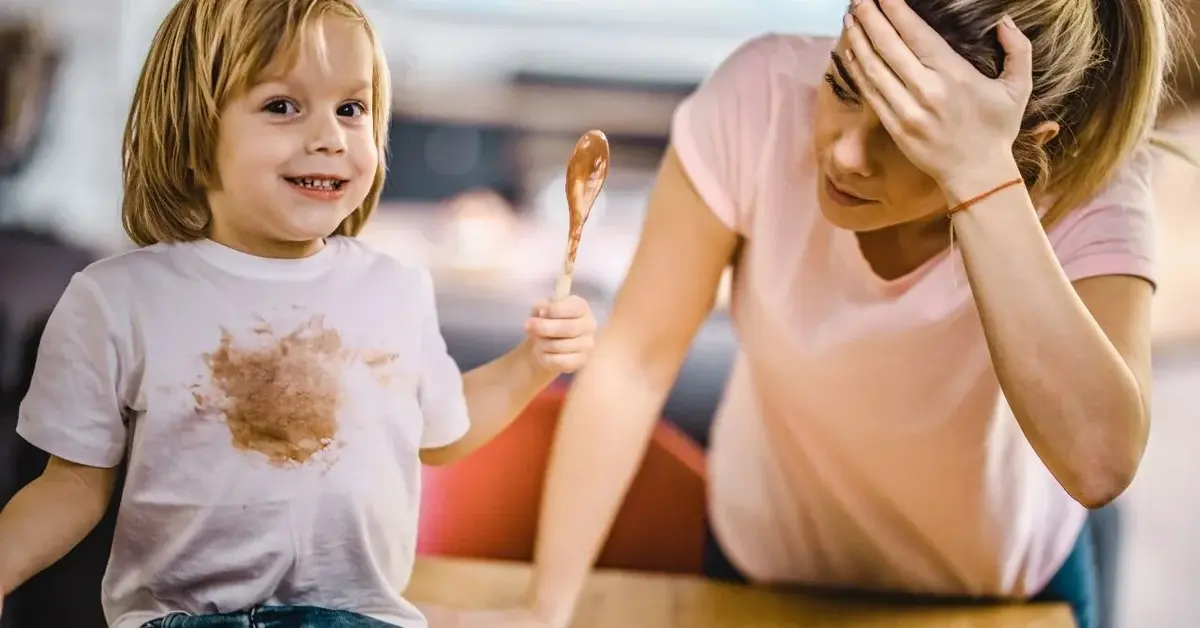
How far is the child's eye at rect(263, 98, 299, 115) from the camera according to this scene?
56 centimetres

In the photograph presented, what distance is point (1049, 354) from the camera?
1.82ft

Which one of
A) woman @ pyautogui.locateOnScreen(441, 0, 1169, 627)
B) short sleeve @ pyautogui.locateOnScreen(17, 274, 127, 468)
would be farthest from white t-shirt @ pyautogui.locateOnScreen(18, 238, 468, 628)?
woman @ pyautogui.locateOnScreen(441, 0, 1169, 627)

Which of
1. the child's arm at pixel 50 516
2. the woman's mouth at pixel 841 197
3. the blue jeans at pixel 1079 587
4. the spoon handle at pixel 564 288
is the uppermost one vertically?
the woman's mouth at pixel 841 197

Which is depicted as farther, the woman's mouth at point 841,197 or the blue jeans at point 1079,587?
the blue jeans at point 1079,587

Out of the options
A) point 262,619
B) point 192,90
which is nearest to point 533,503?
point 262,619

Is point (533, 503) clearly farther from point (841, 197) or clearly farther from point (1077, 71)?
point (1077, 71)

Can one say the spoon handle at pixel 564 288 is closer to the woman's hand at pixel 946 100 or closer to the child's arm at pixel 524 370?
the child's arm at pixel 524 370

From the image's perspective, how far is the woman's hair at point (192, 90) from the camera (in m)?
0.55

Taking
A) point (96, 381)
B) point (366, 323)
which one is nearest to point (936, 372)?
point (366, 323)

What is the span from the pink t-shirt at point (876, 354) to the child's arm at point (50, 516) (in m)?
0.43

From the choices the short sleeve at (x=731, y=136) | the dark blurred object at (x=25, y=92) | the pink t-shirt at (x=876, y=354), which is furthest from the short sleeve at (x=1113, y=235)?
the dark blurred object at (x=25, y=92)

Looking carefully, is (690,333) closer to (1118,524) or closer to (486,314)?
(486,314)

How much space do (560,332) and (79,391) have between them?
257 millimetres

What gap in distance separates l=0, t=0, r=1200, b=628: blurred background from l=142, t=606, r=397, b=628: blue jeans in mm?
180
